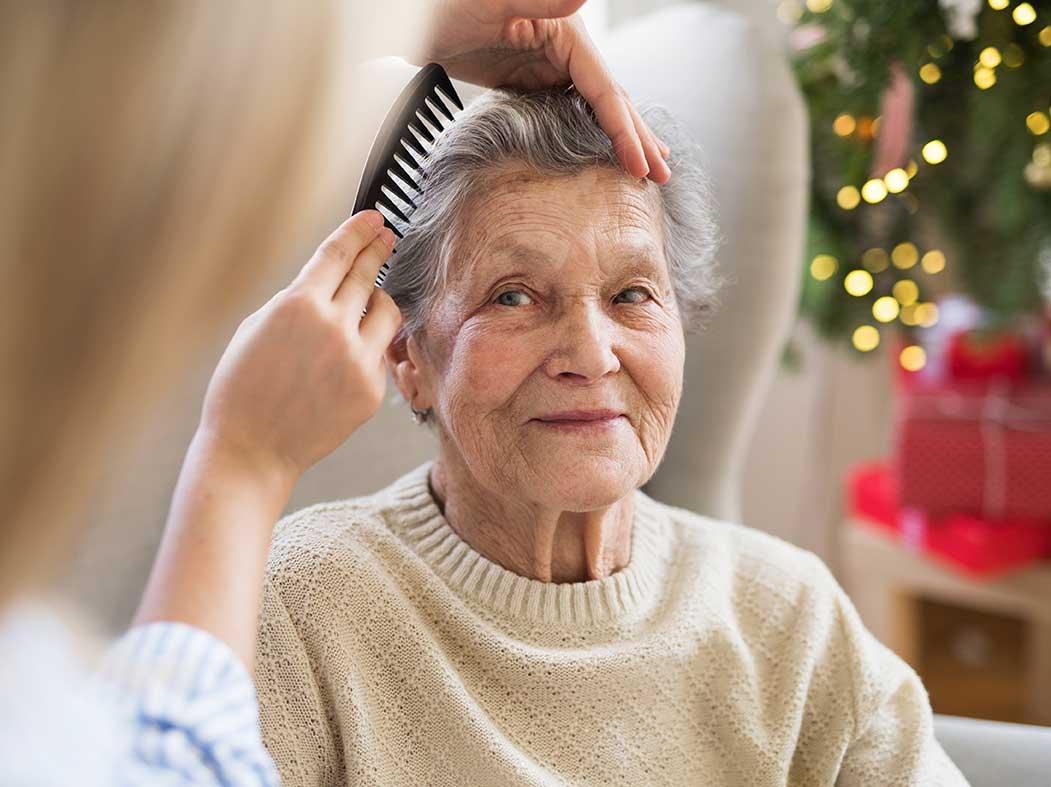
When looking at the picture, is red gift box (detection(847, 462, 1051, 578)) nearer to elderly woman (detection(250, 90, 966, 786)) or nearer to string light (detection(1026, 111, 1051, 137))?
string light (detection(1026, 111, 1051, 137))

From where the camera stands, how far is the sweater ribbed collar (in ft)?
3.76

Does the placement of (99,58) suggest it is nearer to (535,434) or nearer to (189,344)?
(189,344)

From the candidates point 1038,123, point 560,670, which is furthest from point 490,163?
point 1038,123

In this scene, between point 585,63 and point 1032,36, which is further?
point 1032,36

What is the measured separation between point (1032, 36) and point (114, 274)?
152cm

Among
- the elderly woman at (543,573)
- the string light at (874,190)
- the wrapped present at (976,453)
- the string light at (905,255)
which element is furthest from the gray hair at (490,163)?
the wrapped present at (976,453)

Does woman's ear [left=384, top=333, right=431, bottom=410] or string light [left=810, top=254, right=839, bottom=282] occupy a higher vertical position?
string light [left=810, top=254, right=839, bottom=282]

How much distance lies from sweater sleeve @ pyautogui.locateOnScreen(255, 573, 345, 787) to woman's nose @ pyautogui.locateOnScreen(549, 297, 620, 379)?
339 mm

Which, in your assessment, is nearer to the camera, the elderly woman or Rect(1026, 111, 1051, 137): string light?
the elderly woman

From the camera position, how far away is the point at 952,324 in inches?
98.1

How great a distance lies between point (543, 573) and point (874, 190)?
109 centimetres

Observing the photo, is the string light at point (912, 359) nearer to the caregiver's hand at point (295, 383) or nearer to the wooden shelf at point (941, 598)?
the wooden shelf at point (941, 598)

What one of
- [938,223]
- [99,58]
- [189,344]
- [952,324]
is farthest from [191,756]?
[952,324]

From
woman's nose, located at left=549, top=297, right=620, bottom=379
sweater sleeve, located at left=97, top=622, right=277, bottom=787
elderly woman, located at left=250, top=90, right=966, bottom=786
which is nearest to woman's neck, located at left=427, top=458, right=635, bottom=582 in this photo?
elderly woman, located at left=250, top=90, right=966, bottom=786
